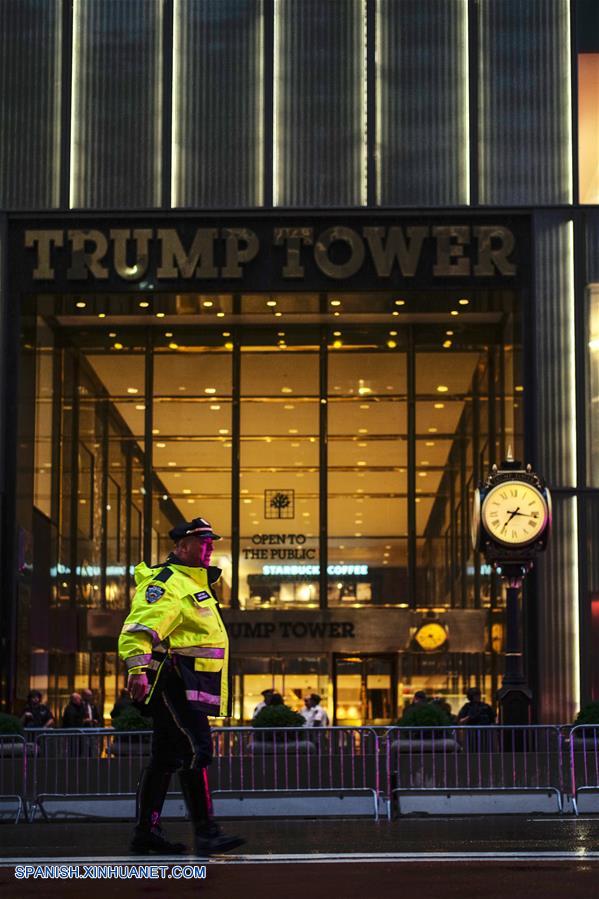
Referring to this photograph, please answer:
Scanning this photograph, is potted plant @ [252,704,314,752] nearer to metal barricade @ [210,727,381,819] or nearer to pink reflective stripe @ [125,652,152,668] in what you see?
metal barricade @ [210,727,381,819]

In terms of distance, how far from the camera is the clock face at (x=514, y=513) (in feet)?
61.9

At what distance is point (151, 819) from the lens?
801 centimetres

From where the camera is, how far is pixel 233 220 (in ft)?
83.9

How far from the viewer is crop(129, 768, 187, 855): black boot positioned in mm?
7938

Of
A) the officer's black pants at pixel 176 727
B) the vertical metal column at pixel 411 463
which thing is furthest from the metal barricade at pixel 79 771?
the vertical metal column at pixel 411 463

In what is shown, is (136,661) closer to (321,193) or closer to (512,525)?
(512,525)

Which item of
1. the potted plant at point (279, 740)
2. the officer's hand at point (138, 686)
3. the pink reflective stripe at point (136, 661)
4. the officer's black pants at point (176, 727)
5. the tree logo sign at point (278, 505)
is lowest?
the potted plant at point (279, 740)

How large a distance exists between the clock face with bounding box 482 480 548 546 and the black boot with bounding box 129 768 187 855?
36.3 ft

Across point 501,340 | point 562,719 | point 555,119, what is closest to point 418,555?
point 501,340

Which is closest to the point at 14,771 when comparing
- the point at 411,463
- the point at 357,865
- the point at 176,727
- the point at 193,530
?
the point at 176,727

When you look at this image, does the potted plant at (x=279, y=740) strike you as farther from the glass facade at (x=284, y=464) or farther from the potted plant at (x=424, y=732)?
the glass facade at (x=284, y=464)

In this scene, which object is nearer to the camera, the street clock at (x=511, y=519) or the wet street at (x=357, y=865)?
the wet street at (x=357, y=865)

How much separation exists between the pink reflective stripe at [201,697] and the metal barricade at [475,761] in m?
6.36

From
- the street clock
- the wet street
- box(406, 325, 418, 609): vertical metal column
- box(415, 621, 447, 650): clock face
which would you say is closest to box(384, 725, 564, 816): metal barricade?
the street clock
